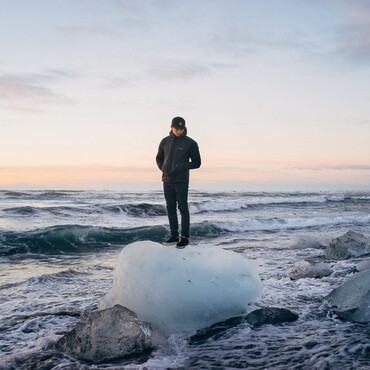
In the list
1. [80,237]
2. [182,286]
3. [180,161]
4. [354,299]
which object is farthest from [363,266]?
[80,237]

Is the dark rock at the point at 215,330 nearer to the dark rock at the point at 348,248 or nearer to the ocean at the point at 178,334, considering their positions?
the ocean at the point at 178,334

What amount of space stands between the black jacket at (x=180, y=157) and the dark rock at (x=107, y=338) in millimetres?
3747

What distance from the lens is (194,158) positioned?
723 cm

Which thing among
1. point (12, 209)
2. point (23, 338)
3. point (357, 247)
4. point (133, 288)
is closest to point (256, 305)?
point (133, 288)

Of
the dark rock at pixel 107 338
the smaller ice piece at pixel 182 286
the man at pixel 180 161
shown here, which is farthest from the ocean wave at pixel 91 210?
the dark rock at pixel 107 338

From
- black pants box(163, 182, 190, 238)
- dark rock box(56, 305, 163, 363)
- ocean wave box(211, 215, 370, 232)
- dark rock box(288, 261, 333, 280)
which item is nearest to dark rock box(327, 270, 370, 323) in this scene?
dark rock box(288, 261, 333, 280)

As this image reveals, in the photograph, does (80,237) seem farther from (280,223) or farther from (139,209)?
(139,209)

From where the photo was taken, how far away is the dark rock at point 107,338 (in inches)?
136

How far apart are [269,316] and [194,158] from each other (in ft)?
11.2

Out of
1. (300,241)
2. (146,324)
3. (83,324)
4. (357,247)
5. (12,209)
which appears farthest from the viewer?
(12,209)

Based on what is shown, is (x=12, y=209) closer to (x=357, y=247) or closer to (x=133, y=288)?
(x=357, y=247)

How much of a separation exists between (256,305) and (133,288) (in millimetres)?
1454

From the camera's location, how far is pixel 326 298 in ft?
16.6

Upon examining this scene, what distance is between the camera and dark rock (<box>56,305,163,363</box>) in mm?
3463
